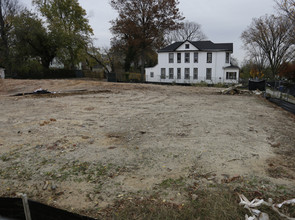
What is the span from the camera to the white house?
32.8 metres

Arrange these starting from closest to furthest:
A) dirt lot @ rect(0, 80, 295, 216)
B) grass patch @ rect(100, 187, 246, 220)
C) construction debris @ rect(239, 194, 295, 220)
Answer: construction debris @ rect(239, 194, 295, 220) → grass patch @ rect(100, 187, 246, 220) → dirt lot @ rect(0, 80, 295, 216)

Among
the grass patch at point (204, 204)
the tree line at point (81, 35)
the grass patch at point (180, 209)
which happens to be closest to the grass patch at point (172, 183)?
the grass patch at point (204, 204)

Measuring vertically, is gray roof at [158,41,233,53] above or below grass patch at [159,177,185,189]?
above

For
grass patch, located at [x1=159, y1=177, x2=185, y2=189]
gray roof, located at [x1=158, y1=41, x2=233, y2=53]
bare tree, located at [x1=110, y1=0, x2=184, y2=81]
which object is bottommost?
grass patch, located at [x1=159, y1=177, x2=185, y2=189]

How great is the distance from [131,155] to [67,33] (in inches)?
1232

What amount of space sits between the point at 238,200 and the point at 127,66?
40.0 m

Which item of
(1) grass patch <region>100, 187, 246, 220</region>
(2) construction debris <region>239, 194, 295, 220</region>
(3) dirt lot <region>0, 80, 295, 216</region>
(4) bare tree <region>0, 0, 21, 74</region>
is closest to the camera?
(2) construction debris <region>239, 194, 295, 220</region>

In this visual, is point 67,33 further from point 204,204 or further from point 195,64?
point 204,204

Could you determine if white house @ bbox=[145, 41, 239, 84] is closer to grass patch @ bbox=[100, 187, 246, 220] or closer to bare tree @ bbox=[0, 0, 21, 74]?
bare tree @ bbox=[0, 0, 21, 74]

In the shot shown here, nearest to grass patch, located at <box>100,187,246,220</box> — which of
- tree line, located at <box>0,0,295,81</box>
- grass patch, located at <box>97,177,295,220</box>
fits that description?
grass patch, located at <box>97,177,295,220</box>

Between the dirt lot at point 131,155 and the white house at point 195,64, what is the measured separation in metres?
27.5

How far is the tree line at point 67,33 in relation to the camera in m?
27.7

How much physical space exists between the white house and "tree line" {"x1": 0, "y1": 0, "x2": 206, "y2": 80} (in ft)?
9.70

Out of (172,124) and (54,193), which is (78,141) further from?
(172,124)
